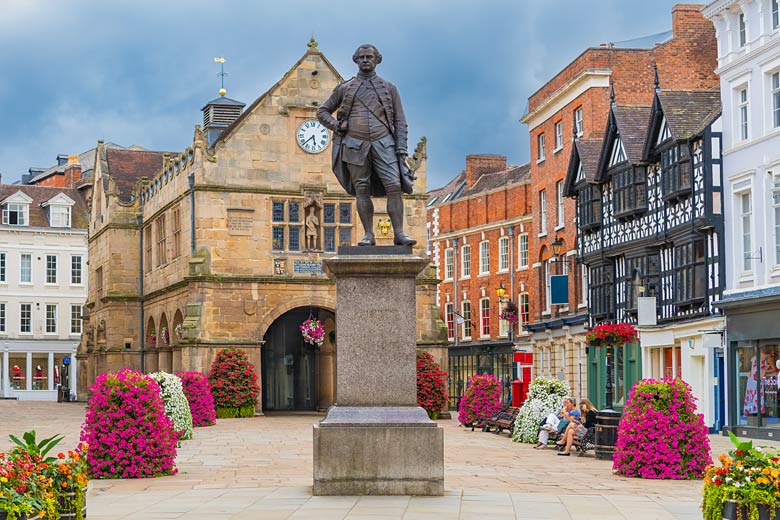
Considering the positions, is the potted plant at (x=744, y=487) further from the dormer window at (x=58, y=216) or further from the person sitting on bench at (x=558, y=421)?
the dormer window at (x=58, y=216)

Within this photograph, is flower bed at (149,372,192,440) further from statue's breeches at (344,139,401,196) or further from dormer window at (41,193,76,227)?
dormer window at (41,193,76,227)

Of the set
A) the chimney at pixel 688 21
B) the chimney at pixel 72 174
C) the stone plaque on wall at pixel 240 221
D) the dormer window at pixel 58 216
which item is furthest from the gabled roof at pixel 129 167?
the chimney at pixel 72 174

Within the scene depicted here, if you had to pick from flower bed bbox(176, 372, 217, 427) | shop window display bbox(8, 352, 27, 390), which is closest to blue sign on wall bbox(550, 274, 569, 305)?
flower bed bbox(176, 372, 217, 427)

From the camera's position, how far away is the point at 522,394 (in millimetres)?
43031

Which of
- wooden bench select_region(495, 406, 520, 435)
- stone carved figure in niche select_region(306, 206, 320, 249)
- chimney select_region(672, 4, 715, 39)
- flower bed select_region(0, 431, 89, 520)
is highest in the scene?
chimney select_region(672, 4, 715, 39)

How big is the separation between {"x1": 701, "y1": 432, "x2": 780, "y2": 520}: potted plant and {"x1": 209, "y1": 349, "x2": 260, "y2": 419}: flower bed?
3068cm

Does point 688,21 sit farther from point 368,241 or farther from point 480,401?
point 368,241

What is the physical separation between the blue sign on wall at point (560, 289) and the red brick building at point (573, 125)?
0.12m

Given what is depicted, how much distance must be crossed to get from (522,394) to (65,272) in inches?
1800

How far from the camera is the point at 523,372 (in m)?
59.3

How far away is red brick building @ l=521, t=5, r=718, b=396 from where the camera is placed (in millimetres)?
46969

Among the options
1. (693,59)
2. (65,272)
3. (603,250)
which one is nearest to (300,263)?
(603,250)

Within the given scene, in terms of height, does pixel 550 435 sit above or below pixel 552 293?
A: below

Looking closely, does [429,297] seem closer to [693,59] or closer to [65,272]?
[693,59]
